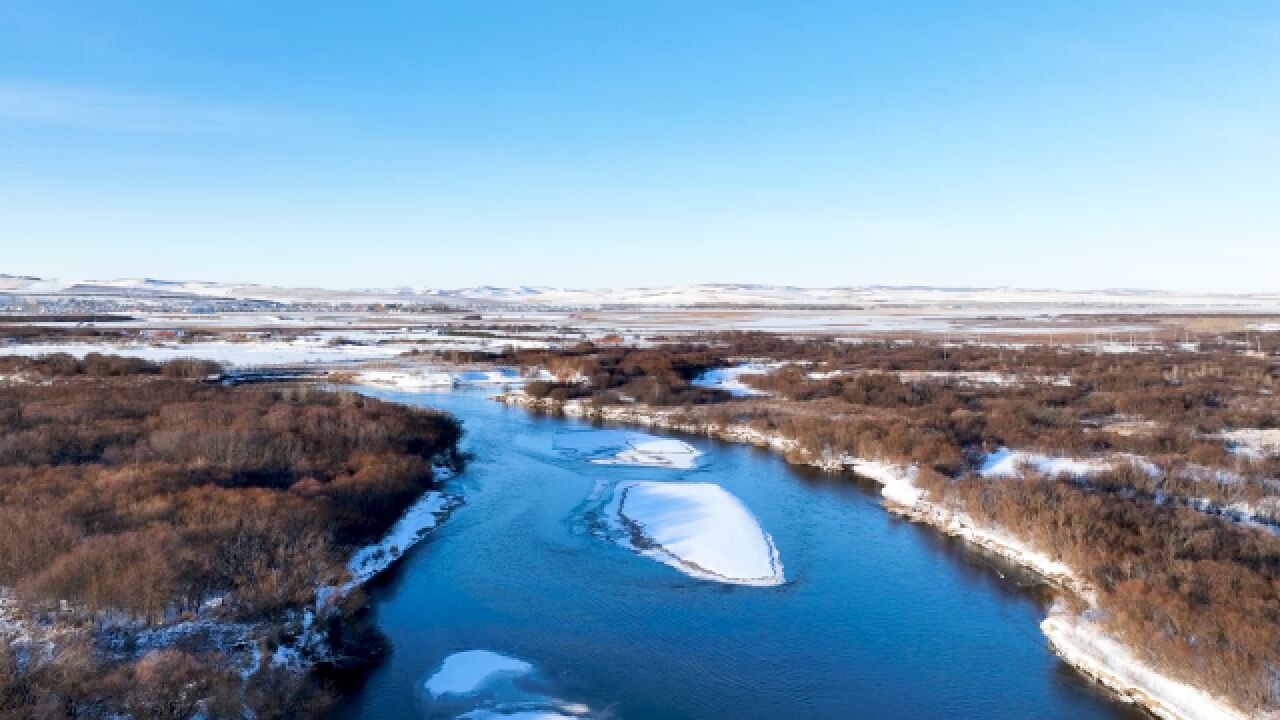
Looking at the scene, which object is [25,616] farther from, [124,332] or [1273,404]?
[124,332]

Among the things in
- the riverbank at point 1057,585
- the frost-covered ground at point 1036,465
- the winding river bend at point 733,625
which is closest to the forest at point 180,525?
the winding river bend at point 733,625

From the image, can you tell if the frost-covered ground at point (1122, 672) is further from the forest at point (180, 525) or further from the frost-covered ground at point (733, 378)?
the frost-covered ground at point (733, 378)

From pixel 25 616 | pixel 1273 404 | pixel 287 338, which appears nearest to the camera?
pixel 25 616

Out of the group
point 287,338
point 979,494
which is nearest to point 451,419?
point 979,494

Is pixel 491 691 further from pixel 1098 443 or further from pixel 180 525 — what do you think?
pixel 1098 443

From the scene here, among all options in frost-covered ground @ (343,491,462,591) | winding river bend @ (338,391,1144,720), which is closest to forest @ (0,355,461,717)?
frost-covered ground @ (343,491,462,591)
